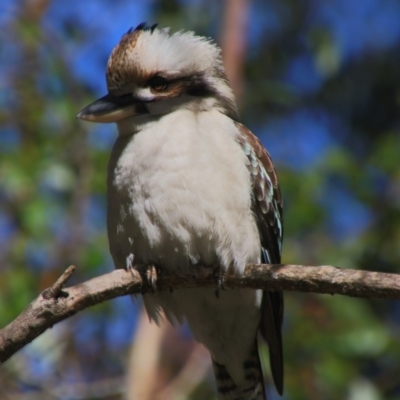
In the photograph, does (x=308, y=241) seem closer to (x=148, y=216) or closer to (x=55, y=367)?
(x=55, y=367)

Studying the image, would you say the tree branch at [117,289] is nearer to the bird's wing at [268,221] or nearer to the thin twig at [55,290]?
the thin twig at [55,290]

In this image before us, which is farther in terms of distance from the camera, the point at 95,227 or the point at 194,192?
the point at 95,227

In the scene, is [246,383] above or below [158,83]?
below

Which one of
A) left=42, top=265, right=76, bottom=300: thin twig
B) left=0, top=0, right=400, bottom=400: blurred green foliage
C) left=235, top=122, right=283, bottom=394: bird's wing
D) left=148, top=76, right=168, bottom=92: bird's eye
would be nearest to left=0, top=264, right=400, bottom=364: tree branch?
left=42, top=265, right=76, bottom=300: thin twig

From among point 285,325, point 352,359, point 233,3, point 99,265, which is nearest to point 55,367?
point 99,265

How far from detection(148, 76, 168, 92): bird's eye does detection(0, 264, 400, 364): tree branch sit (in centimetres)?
100

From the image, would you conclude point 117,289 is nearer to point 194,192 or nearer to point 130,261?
point 130,261

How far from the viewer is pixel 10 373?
464 centimetres

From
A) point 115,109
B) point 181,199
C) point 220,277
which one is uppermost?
point 115,109

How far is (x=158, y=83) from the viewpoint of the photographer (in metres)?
3.58

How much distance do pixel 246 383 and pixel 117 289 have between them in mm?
1244

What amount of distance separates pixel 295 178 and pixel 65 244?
1.58 metres

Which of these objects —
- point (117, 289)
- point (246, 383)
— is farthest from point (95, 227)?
point (117, 289)

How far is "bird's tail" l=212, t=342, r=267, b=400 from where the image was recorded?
3855mm
